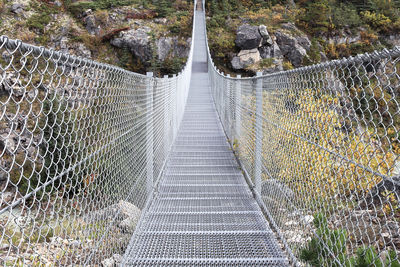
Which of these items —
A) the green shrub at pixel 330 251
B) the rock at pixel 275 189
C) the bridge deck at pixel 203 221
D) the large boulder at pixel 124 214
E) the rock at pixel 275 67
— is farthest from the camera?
the rock at pixel 275 67

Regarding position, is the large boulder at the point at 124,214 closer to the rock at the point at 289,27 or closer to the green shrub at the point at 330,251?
the green shrub at the point at 330,251

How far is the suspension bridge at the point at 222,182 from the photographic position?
1.20m

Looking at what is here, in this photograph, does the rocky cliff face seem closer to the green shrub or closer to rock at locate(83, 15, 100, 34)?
rock at locate(83, 15, 100, 34)

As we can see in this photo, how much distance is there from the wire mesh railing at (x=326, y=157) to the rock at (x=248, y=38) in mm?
15776

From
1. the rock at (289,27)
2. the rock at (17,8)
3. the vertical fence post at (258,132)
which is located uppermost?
the rock at (17,8)

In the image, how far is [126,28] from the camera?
1894 cm

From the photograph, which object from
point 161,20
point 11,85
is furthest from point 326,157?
point 161,20

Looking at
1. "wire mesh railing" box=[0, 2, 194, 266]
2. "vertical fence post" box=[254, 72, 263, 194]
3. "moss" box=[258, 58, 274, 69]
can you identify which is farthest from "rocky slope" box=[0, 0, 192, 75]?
"wire mesh railing" box=[0, 2, 194, 266]

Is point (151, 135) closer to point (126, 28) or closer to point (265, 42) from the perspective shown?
point (265, 42)

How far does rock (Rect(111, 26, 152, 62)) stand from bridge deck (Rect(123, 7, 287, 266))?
1486cm

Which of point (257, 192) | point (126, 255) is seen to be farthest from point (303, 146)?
point (126, 255)

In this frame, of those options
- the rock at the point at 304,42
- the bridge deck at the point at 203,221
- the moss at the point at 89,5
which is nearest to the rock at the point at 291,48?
the rock at the point at 304,42

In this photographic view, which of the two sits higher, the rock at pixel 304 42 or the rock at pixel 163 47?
the rock at pixel 304 42

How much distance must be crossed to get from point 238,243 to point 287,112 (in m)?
1.15
